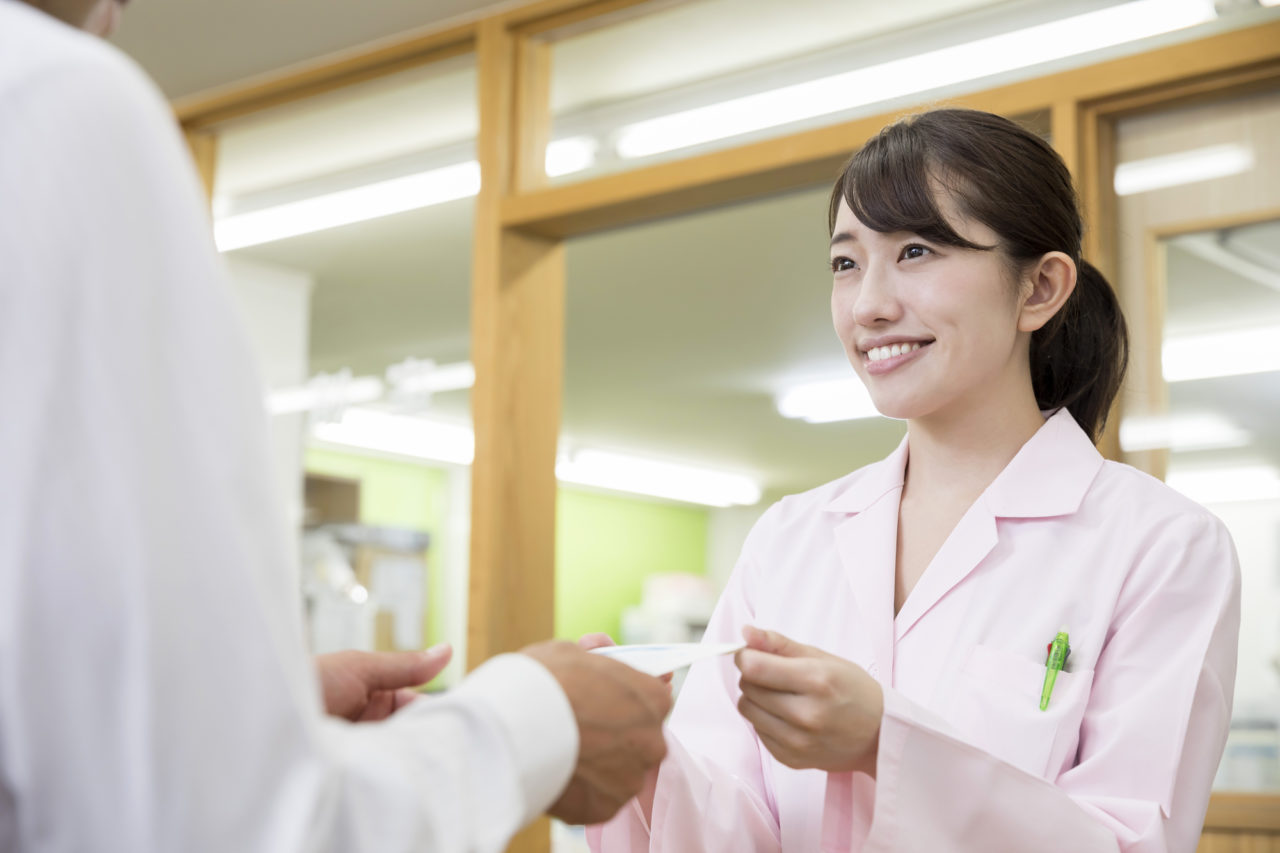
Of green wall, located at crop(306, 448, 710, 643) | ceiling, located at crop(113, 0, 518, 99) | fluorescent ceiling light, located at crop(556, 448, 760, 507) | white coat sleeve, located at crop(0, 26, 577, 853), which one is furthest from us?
green wall, located at crop(306, 448, 710, 643)

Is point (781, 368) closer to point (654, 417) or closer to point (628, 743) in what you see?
point (654, 417)

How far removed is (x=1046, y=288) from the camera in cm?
148

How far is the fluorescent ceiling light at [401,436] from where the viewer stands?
10.8 feet

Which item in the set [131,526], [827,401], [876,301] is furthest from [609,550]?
[131,526]

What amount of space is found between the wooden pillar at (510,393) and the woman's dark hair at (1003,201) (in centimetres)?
163

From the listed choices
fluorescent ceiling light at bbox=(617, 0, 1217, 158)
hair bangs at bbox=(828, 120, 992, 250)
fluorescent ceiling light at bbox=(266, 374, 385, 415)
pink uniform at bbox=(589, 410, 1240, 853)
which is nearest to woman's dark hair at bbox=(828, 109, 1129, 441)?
hair bangs at bbox=(828, 120, 992, 250)

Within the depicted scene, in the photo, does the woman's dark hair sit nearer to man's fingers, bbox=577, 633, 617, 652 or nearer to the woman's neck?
the woman's neck

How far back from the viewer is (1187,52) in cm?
231

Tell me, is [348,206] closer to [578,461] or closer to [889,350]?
[889,350]

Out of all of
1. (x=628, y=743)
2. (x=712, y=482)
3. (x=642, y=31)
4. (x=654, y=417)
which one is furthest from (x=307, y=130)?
(x=712, y=482)

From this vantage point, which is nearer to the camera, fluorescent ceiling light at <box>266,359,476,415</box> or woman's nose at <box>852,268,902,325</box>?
woman's nose at <box>852,268,902,325</box>

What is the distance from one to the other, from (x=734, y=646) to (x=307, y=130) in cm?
300

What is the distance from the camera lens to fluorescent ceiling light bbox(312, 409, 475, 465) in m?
3.29

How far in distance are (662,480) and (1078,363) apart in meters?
6.38
